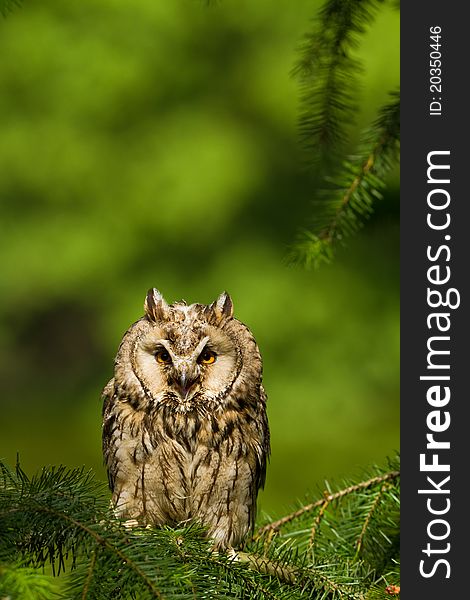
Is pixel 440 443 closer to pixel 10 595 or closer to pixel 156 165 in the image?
pixel 10 595

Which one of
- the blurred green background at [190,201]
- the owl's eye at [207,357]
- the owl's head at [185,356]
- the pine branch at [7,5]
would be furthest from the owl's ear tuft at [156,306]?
the blurred green background at [190,201]

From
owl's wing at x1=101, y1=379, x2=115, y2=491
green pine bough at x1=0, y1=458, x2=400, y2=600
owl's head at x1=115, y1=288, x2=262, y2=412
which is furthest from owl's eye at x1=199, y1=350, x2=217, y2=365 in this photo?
green pine bough at x1=0, y1=458, x2=400, y2=600

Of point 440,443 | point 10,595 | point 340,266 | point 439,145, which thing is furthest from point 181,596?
point 340,266

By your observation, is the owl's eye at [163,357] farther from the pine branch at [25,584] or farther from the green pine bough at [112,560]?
the pine branch at [25,584]

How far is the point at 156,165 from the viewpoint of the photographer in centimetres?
493

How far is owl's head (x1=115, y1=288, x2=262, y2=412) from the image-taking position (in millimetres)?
1617

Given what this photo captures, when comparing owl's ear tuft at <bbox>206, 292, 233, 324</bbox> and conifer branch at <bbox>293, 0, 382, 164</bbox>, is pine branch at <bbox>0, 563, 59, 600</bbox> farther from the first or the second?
conifer branch at <bbox>293, 0, 382, 164</bbox>

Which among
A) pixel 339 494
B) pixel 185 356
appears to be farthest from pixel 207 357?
pixel 339 494

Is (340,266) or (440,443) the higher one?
(340,266)

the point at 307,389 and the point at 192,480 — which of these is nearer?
the point at 192,480

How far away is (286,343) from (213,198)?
888 mm

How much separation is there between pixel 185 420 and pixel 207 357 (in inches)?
5.0

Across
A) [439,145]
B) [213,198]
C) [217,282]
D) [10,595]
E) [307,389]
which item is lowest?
[10,595]

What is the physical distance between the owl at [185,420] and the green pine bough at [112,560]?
0.17 metres
